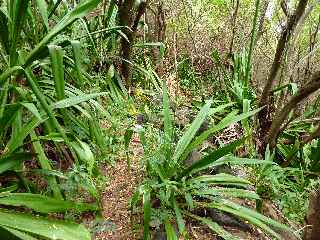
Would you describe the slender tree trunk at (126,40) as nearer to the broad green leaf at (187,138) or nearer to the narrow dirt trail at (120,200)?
the broad green leaf at (187,138)

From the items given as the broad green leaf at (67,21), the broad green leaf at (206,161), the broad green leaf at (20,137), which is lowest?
the broad green leaf at (206,161)

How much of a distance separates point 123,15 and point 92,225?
2209 millimetres

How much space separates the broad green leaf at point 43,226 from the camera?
1.91 m

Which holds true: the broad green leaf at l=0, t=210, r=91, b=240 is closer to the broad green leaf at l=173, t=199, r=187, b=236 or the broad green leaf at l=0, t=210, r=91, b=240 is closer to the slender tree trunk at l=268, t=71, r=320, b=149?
the broad green leaf at l=173, t=199, r=187, b=236

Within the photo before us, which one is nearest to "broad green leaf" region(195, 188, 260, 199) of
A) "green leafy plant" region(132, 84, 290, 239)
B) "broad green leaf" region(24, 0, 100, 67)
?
"green leafy plant" region(132, 84, 290, 239)

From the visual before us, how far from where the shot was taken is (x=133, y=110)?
4102 millimetres

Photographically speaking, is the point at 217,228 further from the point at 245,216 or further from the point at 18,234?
the point at 18,234

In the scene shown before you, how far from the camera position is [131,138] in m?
3.70

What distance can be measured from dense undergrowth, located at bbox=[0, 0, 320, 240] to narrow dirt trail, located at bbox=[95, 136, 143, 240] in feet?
0.24

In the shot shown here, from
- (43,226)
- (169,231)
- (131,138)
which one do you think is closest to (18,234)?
(43,226)

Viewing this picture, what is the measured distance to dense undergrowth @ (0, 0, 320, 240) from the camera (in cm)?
225

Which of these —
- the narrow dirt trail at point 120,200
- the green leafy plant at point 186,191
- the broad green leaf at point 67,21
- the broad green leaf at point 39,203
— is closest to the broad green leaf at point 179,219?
the green leafy plant at point 186,191

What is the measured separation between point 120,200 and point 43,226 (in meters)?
0.94

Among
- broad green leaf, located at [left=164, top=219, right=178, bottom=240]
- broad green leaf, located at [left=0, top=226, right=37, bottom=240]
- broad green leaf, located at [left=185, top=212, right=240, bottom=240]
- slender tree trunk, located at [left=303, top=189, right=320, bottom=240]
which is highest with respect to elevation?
broad green leaf, located at [left=0, top=226, right=37, bottom=240]
